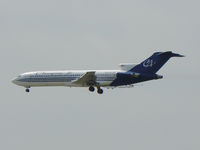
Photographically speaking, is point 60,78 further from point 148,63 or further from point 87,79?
point 148,63

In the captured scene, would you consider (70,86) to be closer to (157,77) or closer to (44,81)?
(44,81)

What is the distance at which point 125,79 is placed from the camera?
16700cm

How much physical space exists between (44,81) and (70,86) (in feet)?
17.0

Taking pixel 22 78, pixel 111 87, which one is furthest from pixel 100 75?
Result: pixel 22 78

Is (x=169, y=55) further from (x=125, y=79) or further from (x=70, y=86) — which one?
(x=70, y=86)

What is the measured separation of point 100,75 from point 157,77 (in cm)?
1079

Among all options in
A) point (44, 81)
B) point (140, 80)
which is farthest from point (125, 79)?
point (44, 81)

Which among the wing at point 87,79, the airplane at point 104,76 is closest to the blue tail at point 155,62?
the airplane at point 104,76

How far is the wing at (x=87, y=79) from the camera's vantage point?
6629 inches

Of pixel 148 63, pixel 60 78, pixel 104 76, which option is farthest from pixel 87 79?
pixel 148 63

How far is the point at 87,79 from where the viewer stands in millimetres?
169875

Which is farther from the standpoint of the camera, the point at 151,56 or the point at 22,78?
the point at 22,78

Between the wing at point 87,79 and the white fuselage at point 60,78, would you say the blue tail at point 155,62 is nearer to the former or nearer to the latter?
the white fuselage at point 60,78

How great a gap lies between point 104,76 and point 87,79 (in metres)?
3.18
